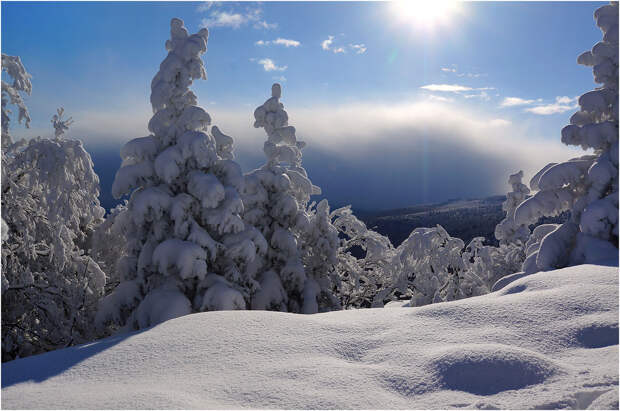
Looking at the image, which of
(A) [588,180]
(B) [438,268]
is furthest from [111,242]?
(A) [588,180]

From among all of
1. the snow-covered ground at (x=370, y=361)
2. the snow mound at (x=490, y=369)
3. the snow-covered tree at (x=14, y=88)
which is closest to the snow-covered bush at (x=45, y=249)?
the snow-covered tree at (x=14, y=88)

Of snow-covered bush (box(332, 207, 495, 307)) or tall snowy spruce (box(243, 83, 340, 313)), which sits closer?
snow-covered bush (box(332, 207, 495, 307))

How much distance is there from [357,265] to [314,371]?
52.2 feet

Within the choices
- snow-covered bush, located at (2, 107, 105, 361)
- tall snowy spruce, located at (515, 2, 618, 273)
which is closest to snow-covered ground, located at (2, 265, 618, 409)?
tall snowy spruce, located at (515, 2, 618, 273)

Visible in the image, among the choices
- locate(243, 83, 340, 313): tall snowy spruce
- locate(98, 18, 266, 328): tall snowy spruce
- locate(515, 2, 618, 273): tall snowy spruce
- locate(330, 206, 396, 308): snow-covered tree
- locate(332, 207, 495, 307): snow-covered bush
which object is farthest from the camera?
locate(330, 206, 396, 308): snow-covered tree

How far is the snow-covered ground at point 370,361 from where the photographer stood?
Result: 4.02 metres

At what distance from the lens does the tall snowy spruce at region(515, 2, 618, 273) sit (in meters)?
9.17

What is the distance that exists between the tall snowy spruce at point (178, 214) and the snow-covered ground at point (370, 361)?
4.97 meters

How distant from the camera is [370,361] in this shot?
4.90m

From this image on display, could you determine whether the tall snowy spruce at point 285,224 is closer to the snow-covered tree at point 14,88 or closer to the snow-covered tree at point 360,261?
the snow-covered tree at point 360,261

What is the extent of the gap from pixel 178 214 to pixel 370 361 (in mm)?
8380

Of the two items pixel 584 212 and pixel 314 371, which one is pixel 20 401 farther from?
pixel 584 212

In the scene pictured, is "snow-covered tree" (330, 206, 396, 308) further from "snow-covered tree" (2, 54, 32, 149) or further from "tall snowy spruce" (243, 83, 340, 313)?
"snow-covered tree" (2, 54, 32, 149)

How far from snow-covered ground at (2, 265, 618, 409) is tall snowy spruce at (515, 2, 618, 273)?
299 centimetres
